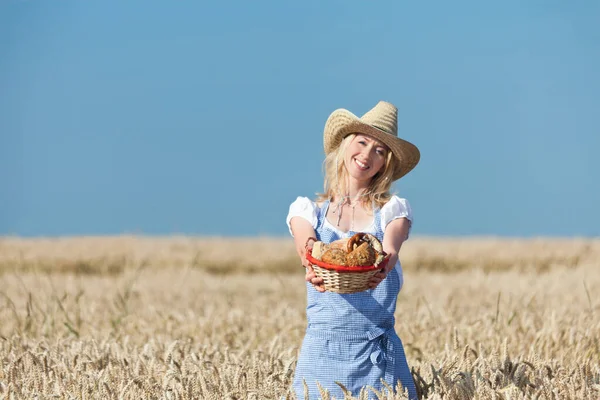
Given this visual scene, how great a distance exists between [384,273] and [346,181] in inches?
26.4

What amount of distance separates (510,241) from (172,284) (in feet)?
27.3

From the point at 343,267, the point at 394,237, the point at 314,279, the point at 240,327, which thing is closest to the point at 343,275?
the point at 343,267

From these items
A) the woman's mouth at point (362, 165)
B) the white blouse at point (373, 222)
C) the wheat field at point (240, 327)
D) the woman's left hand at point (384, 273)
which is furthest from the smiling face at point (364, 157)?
the wheat field at point (240, 327)

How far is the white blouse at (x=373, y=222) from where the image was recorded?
3475 millimetres

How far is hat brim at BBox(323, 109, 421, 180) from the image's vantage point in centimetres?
→ 356

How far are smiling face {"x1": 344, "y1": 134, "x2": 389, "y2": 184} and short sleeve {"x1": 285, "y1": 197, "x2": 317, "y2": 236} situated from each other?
0.80ft

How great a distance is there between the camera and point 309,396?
3.46m

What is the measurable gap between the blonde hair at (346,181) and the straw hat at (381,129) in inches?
1.9

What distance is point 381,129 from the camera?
3582 mm

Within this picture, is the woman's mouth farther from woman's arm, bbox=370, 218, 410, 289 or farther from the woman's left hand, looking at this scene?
the woman's left hand

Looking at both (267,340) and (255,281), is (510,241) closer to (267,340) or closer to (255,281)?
(255,281)

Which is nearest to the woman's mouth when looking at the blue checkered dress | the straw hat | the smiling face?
the smiling face

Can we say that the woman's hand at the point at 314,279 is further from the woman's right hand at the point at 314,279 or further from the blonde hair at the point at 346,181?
the blonde hair at the point at 346,181

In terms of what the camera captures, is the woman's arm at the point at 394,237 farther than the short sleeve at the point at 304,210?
No
